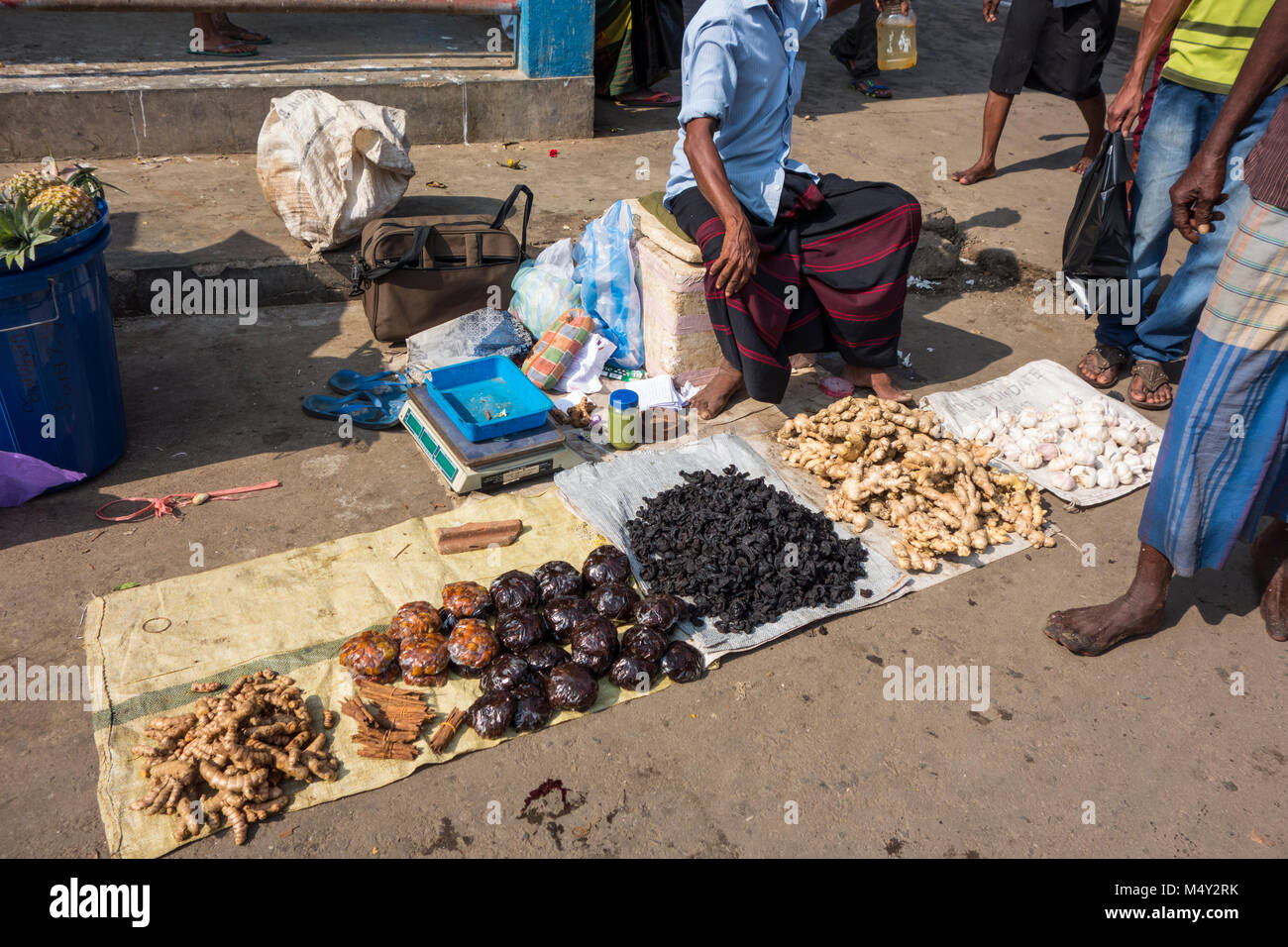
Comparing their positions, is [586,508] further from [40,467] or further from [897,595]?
[40,467]

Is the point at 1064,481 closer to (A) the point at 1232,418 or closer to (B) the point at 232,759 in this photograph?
(A) the point at 1232,418

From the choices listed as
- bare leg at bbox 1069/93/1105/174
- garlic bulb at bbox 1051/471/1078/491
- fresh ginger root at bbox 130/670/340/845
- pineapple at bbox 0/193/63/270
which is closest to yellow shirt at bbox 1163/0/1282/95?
garlic bulb at bbox 1051/471/1078/491

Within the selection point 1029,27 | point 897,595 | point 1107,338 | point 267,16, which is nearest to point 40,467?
point 897,595

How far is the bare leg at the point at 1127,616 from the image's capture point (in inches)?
129

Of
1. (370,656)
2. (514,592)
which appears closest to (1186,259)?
(514,592)

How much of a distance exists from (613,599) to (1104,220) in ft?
10.5

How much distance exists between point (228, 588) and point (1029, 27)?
5869mm

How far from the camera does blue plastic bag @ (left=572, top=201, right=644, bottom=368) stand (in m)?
4.70

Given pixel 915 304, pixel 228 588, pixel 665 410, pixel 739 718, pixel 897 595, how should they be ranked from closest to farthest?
pixel 739 718
pixel 228 588
pixel 897 595
pixel 665 410
pixel 915 304

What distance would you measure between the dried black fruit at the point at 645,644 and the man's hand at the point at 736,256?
1.59 meters

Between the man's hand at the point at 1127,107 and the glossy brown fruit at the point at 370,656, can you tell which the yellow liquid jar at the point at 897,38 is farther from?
the glossy brown fruit at the point at 370,656

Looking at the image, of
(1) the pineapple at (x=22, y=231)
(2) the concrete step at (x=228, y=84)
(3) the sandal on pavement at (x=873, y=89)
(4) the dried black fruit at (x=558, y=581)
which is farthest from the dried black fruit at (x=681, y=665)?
(3) the sandal on pavement at (x=873, y=89)

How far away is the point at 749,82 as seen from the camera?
4.14 metres
